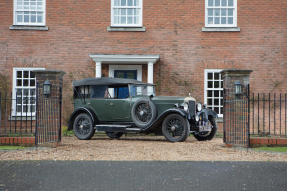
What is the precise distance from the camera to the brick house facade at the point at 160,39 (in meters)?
16.2

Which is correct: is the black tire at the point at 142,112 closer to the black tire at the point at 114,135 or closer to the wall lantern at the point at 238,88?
the black tire at the point at 114,135

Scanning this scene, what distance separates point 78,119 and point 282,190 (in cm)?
849

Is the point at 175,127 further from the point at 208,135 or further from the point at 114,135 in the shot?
the point at 114,135

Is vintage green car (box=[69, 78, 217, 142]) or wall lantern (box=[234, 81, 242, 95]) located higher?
wall lantern (box=[234, 81, 242, 95])

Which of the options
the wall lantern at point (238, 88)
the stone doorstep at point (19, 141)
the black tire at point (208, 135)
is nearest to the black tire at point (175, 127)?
the black tire at point (208, 135)

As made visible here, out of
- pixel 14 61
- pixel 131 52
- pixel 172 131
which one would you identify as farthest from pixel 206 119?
pixel 14 61

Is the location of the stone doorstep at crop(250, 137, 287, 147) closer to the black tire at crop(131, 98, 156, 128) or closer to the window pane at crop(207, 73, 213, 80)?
the black tire at crop(131, 98, 156, 128)

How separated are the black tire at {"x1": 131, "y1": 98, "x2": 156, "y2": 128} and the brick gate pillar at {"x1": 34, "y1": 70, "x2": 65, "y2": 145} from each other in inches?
94.5

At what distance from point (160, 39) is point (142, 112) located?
521 cm

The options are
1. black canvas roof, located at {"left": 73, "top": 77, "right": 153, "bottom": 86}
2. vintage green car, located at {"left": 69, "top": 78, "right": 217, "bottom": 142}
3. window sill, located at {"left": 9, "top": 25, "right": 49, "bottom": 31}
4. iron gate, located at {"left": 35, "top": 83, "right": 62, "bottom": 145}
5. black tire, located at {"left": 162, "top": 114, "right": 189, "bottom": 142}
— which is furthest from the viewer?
window sill, located at {"left": 9, "top": 25, "right": 49, "bottom": 31}

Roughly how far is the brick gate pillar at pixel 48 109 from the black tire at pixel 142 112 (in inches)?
94.5

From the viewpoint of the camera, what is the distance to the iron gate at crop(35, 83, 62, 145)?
1002 centimetres

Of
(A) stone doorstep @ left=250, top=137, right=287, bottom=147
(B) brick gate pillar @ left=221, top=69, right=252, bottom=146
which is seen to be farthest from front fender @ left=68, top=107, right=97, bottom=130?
(A) stone doorstep @ left=250, top=137, right=287, bottom=147

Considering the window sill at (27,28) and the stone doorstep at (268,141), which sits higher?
the window sill at (27,28)
